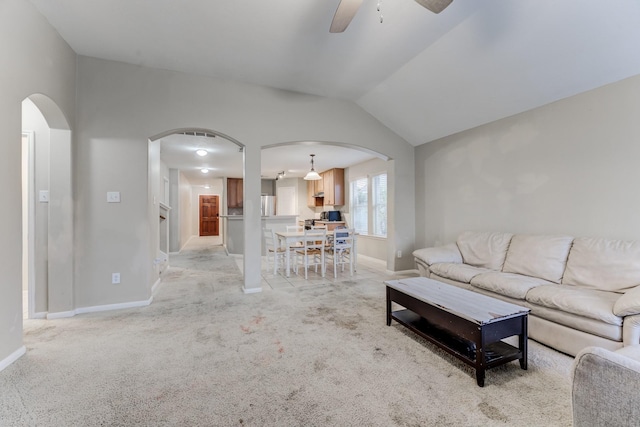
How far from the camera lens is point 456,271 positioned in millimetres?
3385

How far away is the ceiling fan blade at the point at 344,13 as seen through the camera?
6.22ft

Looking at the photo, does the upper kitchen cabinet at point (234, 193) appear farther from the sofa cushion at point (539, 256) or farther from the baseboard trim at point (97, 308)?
the sofa cushion at point (539, 256)

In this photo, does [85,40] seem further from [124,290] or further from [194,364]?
[194,364]

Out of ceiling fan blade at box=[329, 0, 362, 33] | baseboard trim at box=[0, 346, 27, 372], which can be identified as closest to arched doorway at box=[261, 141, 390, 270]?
ceiling fan blade at box=[329, 0, 362, 33]

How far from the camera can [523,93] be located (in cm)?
320

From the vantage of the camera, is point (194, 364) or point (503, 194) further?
point (503, 194)

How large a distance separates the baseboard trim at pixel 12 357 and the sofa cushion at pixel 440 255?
4.20 meters

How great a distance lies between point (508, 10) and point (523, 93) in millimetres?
1077

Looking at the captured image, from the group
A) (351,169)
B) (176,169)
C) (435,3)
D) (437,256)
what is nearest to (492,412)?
(437,256)

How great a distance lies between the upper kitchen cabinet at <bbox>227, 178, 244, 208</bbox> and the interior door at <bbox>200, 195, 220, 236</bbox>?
13.4 feet

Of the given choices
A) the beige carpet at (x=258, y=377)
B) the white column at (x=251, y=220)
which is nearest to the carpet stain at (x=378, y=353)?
the beige carpet at (x=258, y=377)

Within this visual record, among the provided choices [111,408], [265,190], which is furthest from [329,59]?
[265,190]

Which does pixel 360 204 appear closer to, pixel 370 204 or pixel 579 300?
pixel 370 204

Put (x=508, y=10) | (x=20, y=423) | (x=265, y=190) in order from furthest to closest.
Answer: (x=265, y=190) < (x=508, y=10) < (x=20, y=423)
